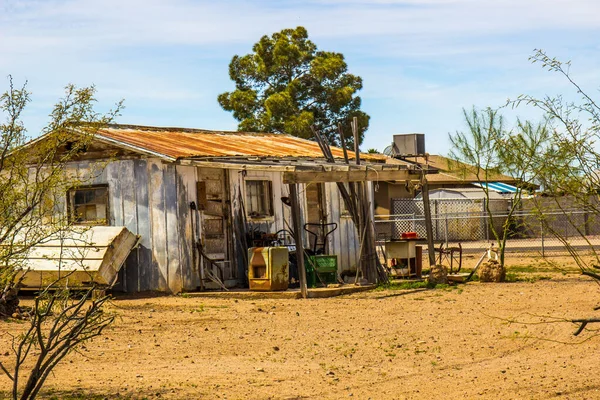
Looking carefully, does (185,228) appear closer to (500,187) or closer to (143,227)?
(143,227)

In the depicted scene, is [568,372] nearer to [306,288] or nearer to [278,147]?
[306,288]

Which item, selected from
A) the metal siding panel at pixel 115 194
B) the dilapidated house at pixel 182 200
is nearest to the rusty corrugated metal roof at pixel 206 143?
the dilapidated house at pixel 182 200

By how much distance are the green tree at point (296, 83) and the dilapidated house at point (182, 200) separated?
24719 mm

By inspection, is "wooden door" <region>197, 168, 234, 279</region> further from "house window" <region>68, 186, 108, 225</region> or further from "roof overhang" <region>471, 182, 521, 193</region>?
"roof overhang" <region>471, 182, 521, 193</region>

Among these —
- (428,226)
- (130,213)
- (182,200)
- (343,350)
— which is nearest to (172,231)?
(182,200)

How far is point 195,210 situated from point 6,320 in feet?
15.7

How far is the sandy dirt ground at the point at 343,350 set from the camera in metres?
8.80

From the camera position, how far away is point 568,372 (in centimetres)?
915

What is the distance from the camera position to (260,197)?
1975 centimetres

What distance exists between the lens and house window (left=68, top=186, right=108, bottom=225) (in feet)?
60.6

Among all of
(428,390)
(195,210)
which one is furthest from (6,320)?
(428,390)

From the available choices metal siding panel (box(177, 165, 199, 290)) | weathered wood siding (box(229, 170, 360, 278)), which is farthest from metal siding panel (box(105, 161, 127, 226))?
weathered wood siding (box(229, 170, 360, 278))

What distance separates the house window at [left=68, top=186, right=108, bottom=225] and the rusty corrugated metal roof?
45.5 inches

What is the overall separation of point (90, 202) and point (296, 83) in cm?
2711
